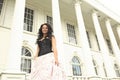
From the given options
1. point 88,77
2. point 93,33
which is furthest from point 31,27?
point 93,33

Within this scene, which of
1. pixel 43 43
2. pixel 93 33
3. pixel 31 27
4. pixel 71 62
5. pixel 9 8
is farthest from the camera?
pixel 93 33

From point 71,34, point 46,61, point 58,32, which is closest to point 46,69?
point 46,61

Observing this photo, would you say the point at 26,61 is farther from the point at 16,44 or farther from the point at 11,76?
the point at 11,76

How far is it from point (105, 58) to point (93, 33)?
6.77 m

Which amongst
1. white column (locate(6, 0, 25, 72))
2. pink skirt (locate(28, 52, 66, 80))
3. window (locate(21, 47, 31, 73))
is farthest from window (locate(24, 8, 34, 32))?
pink skirt (locate(28, 52, 66, 80))

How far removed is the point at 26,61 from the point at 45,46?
7876mm

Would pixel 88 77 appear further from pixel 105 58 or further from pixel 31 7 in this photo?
pixel 31 7

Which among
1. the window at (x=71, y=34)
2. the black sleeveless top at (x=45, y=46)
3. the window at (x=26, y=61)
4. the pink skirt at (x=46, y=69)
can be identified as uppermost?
the window at (x=71, y=34)

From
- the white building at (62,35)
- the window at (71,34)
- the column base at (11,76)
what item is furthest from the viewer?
the window at (71,34)

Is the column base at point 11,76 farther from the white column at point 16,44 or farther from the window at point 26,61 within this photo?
the window at point 26,61

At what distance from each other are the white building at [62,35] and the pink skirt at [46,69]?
2867 millimetres

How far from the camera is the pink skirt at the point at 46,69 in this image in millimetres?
3297

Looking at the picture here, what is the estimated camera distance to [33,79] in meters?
3.36

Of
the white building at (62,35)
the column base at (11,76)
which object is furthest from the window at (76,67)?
the column base at (11,76)
